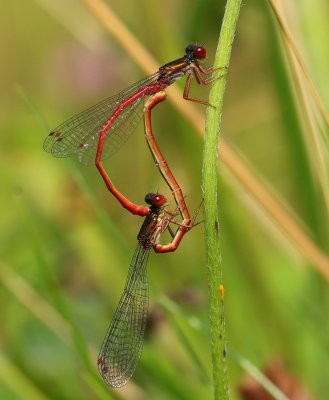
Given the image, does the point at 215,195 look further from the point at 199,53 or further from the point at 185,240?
the point at 185,240

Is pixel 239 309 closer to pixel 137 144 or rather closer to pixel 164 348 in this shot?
pixel 164 348

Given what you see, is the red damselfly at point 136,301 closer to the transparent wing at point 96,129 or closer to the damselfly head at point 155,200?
the damselfly head at point 155,200

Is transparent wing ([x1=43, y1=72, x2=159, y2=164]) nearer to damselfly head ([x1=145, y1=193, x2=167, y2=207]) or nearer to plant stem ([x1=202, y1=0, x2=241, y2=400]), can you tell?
damselfly head ([x1=145, y1=193, x2=167, y2=207])

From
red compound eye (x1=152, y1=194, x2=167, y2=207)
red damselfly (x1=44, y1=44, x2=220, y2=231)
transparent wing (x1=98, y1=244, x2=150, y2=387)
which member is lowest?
transparent wing (x1=98, y1=244, x2=150, y2=387)

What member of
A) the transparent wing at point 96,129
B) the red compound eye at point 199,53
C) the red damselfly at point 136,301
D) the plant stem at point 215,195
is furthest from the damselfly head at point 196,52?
the plant stem at point 215,195

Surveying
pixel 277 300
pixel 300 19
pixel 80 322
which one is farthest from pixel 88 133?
pixel 277 300

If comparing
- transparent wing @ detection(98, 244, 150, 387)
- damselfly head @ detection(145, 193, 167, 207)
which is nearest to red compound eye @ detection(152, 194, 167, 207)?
damselfly head @ detection(145, 193, 167, 207)

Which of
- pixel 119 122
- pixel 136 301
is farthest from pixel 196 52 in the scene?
pixel 136 301
